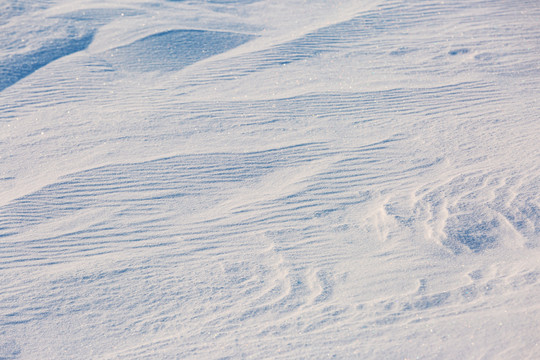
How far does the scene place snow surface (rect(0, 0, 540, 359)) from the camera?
303 centimetres

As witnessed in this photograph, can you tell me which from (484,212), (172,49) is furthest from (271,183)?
(172,49)

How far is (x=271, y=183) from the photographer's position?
4160 mm

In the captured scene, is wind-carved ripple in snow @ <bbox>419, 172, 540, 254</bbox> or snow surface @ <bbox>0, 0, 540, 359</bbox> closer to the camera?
snow surface @ <bbox>0, 0, 540, 359</bbox>

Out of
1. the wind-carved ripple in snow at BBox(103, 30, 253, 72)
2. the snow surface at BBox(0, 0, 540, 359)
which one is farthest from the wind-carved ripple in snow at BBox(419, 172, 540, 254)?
the wind-carved ripple in snow at BBox(103, 30, 253, 72)

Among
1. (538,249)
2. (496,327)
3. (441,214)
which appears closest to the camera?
(496,327)

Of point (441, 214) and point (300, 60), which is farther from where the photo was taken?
point (300, 60)

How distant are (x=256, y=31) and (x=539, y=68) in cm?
320

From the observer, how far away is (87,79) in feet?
18.2

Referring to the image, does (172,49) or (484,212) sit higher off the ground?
(172,49)

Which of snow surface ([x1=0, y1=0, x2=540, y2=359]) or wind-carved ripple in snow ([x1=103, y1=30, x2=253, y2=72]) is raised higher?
wind-carved ripple in snow ([x1=103, y1=30, x2=253, y2=72])

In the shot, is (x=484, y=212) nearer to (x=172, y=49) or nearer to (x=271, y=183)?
(x=271, y=183)

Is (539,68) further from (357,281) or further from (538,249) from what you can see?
(357,281)

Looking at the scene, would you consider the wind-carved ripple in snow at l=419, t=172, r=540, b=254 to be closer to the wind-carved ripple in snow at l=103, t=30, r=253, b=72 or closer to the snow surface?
the snow surface

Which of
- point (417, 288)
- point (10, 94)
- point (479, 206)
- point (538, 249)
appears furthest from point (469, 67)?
point (10, 94)
